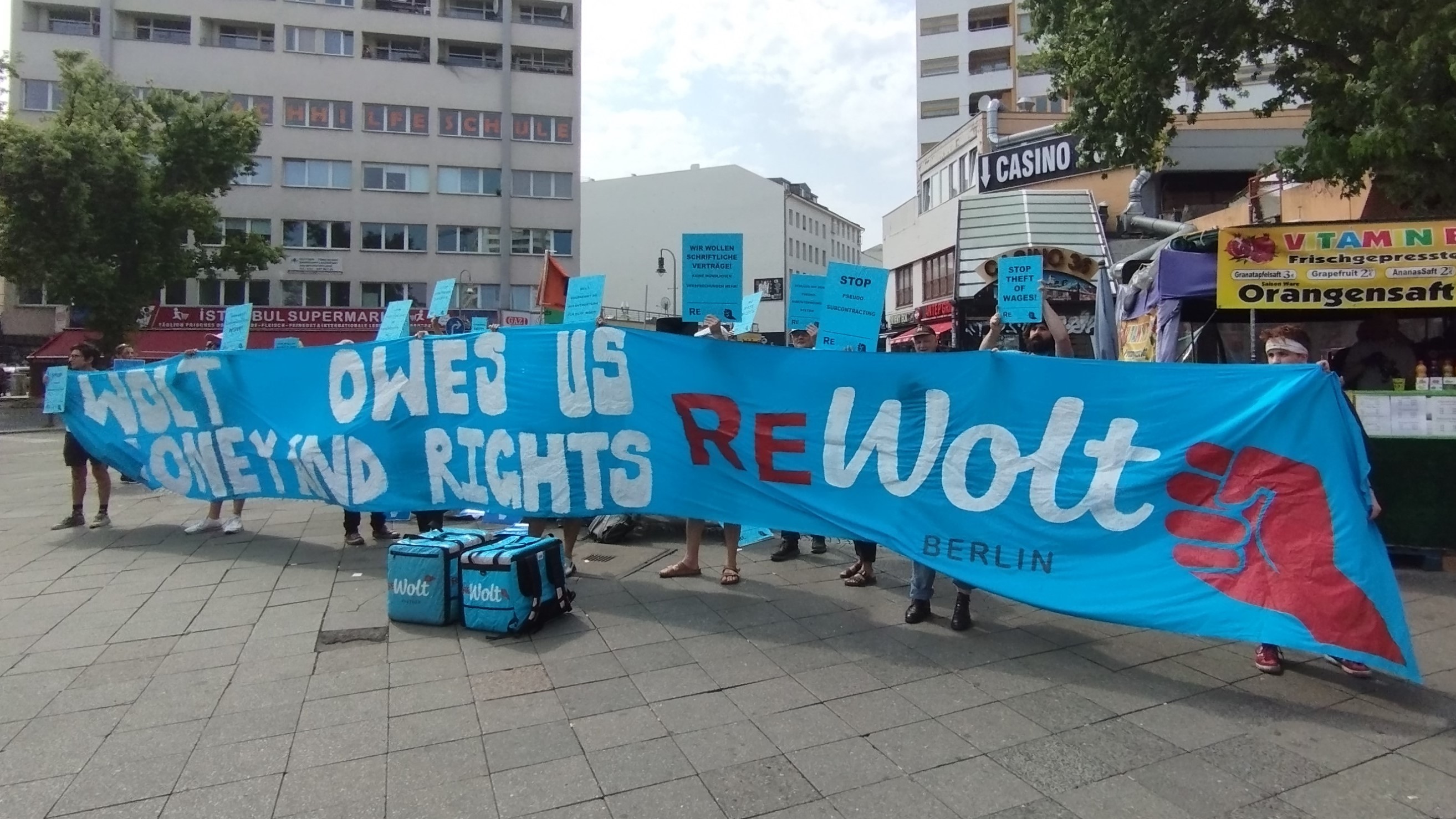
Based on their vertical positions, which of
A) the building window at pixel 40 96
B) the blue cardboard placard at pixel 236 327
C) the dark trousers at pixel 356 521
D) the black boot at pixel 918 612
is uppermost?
the building window at pixel 40 96

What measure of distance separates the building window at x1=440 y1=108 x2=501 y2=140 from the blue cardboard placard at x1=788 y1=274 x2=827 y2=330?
4209cm

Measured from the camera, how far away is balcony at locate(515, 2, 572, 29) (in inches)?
1870

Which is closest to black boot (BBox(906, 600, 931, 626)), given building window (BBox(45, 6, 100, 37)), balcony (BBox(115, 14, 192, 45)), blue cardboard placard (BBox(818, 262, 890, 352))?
blue cardboard placard (BBox(818, 262, 890, 352))

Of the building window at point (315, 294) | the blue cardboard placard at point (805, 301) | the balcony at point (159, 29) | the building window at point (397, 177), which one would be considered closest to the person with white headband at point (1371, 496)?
the blue cardboard placard at point (805, 301)

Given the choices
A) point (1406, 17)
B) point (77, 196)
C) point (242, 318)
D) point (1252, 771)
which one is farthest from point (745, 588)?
point (77, 196)

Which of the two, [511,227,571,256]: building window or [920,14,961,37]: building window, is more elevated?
[920,14,961,37]: building window

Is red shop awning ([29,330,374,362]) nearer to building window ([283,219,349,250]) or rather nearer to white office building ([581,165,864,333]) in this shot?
building window ([283,219,349,250])

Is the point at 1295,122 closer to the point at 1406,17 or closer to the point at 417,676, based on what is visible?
the point at 1406,17

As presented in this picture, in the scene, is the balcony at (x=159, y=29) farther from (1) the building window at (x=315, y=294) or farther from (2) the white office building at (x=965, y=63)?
(2) the white office building at (x=965, y=63)

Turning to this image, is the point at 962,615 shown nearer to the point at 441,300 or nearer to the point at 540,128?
the point at 441,300

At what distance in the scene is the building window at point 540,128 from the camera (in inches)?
1829

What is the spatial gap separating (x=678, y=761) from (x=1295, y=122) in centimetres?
3196

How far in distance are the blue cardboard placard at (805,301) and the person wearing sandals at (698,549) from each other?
4.89 feet

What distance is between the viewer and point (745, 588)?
6.32m
